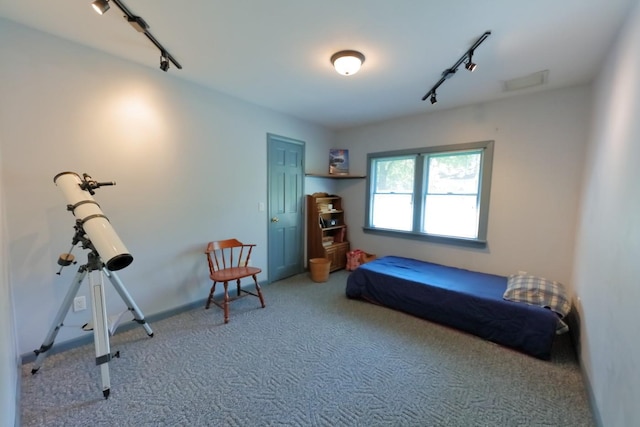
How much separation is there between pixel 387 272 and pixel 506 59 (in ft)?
7.92

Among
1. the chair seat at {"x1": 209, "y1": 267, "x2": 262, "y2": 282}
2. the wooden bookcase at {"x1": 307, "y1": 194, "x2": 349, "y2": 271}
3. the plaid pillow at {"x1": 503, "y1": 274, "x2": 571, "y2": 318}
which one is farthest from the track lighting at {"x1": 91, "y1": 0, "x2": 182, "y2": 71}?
the plaid pillow at {"x1": 503, "y1": 274, "x2": 571, "y2": 318}

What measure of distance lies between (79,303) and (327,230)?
3.24m

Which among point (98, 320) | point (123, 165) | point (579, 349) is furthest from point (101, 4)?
point (579, 349)

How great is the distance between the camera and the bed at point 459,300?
220 centimetres

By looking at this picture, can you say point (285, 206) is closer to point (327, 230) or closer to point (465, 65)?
point (327, 230)

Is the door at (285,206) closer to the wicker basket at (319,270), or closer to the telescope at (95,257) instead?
the wicker basket at (319,270)

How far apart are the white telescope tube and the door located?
2135 millimetres

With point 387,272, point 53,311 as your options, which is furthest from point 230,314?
point 387,272

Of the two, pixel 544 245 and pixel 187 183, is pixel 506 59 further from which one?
pixel 187 183

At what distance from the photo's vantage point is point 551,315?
215 centimetres

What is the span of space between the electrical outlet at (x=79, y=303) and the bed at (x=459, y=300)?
268cm

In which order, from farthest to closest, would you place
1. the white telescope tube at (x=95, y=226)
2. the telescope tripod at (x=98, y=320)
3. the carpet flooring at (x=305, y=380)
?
the telescope tripod at (x=98, y=320) → the carpet flooring at (x=305, y=380) → the white telescope tube at (x=95, y=226)

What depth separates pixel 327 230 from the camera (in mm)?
4535

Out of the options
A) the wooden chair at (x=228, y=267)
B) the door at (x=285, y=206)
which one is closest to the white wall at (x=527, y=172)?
the door at (x=285, y=206)
